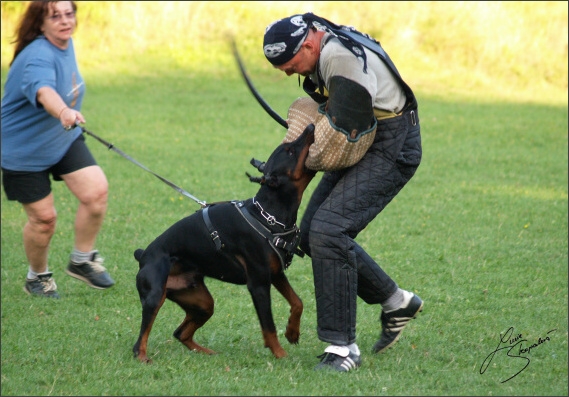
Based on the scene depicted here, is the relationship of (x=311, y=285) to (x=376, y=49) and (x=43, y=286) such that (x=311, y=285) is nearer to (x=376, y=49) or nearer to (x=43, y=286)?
(x=43, y=286)

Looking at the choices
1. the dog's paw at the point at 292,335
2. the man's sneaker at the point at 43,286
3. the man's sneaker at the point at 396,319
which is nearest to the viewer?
the man's sneaker at the point at 396,319

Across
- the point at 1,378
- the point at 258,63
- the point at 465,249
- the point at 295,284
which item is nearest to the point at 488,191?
the point at 465,249

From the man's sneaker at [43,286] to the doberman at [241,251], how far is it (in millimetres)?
1595

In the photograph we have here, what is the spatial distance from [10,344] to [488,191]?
6.53m

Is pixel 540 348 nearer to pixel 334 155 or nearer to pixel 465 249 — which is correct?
pixel 334 155

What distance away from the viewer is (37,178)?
583cm

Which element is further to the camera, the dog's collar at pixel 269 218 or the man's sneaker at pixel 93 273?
the man's sneaker at pixel 93 273

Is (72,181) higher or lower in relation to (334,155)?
lower

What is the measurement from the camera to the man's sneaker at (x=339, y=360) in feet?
14.0

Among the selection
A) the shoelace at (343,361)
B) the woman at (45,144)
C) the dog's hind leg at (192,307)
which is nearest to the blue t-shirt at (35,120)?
the woman at (45,144)

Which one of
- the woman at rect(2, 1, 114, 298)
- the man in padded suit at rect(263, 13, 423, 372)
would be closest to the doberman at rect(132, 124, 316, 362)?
the man in padded suit at rect(263, 13, 423, 372)

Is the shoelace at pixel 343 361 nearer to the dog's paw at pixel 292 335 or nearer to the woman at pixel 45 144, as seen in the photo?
the dog's paw at pixel 292 335

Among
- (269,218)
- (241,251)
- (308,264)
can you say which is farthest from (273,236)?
(308,264)

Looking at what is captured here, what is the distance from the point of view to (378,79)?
13.7 ft
